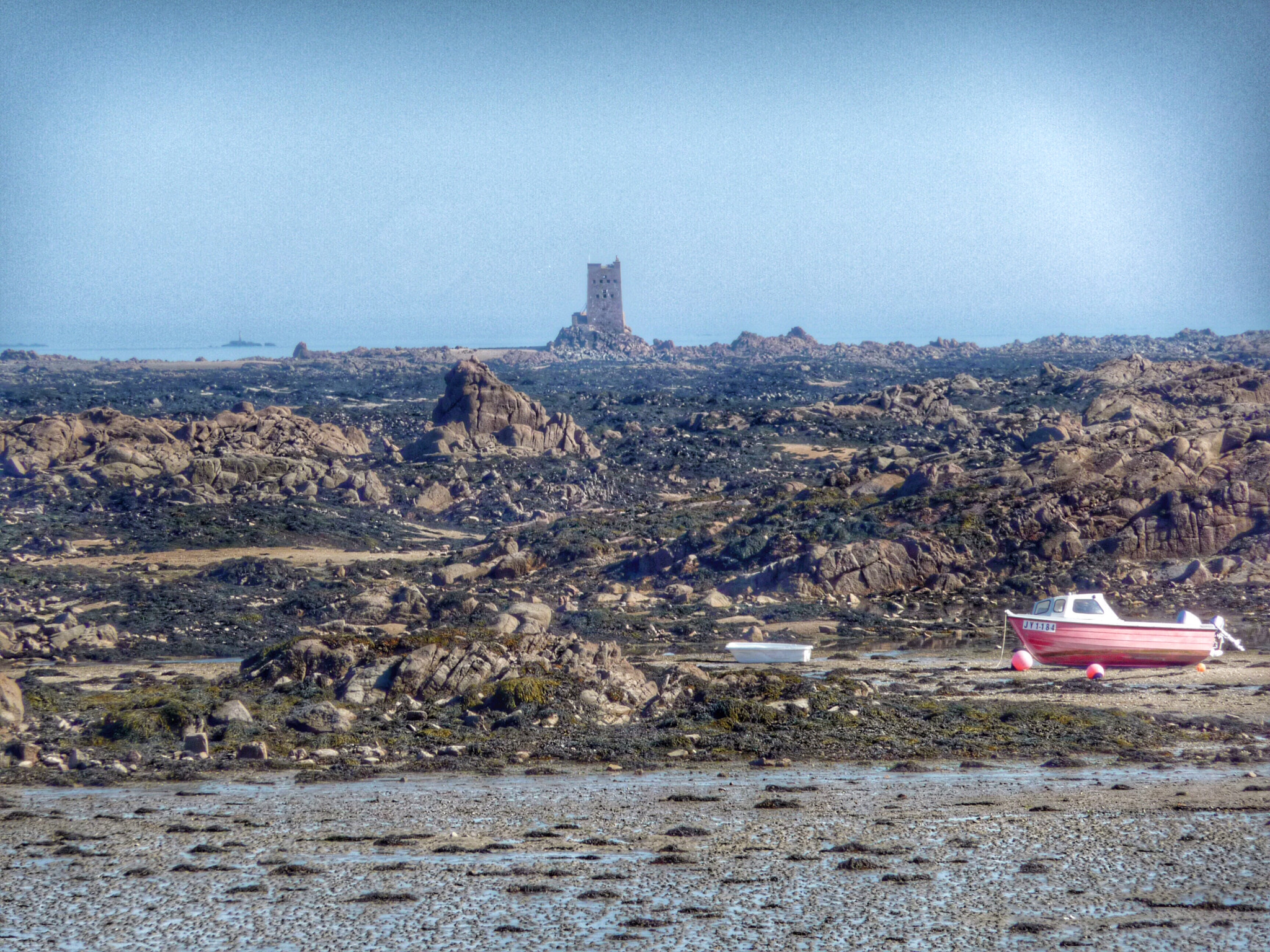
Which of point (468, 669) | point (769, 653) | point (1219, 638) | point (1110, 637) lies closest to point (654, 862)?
point (468, 669)

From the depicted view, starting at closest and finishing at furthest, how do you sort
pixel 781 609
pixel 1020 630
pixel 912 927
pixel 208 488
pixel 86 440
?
pixel 912 927 → pixel 1020 630 → pixel 781 609 → pixel 208 488 → pixel 86 440

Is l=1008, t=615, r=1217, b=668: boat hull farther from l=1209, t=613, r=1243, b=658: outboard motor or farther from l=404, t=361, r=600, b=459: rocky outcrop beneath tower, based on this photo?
l=404, t=361, r=600, b=459: rocky outcrop beneath tower

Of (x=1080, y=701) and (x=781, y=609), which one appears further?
(x=781, y=609)

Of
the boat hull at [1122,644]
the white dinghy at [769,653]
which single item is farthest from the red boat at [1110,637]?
the white dinghy at [769,653]

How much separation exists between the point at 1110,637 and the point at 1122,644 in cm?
25

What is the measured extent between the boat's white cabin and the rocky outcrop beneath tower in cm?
Result: 4030

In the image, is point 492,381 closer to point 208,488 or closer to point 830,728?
point 208,488

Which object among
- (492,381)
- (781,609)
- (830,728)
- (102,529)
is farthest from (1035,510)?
(492,381)

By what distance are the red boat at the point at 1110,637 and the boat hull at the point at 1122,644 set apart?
12mm

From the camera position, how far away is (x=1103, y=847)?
14961 mm

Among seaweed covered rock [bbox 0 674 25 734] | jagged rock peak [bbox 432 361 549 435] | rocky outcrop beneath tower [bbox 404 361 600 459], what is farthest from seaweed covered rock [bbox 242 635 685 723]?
jagged rock peak [bbox 432 361 549 435]

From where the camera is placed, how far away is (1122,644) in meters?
25.6

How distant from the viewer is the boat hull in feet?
83.3

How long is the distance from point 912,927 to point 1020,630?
49.1 feet
